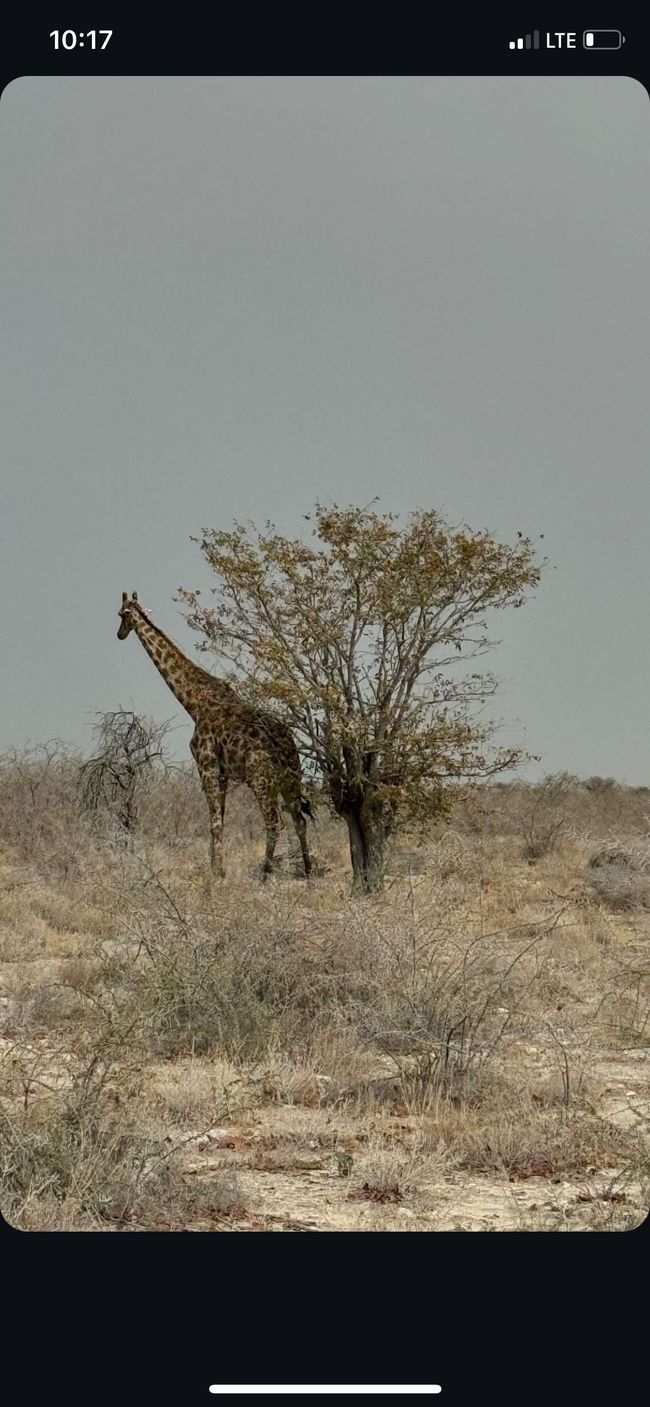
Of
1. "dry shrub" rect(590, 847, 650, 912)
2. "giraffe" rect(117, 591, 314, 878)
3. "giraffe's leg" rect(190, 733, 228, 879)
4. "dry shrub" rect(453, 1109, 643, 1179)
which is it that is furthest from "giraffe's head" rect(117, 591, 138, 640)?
"dry shrub" rect(453, 1109, 643, 1179)

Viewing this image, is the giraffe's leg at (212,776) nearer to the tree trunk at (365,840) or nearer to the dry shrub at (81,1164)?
the tree trunk at (365,840)

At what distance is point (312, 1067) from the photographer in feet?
23.0

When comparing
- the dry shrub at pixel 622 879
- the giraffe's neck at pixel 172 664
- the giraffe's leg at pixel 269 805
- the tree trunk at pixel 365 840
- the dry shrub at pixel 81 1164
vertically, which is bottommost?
the dry shrub at pixel 81 1164

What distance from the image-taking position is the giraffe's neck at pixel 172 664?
48.6 feet

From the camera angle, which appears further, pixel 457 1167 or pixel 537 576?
pixel 537 576

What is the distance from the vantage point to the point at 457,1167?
5.83 metres

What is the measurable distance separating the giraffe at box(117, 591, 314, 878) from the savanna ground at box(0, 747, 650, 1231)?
1913 millimetres

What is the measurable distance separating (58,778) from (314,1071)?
1459 centimetres

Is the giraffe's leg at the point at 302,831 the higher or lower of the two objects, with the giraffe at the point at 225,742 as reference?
lower

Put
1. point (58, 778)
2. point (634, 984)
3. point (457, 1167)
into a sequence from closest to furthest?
point (457, 1167) → point (634, 984) → point (58, 778)
